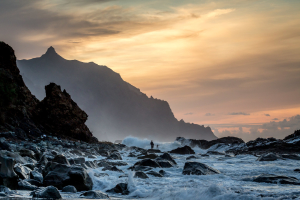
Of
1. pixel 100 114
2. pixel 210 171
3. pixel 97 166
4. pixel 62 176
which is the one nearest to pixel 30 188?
pixel 62 176

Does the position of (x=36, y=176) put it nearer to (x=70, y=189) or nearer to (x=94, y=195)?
(x=70, y=189)

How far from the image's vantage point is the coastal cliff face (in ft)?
61.1

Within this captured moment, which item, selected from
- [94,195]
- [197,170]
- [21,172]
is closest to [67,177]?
[21,172]

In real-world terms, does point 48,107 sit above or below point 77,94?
below

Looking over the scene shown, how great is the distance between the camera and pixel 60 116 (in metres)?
24.0

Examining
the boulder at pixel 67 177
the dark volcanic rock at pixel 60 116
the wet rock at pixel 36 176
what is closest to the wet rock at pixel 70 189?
the boulder at pixel 67 177

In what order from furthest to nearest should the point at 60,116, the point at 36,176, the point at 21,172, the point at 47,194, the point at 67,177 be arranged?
1. the point at 60,116
2. the point at 36,176
3. the point at 67,177
4. the point at 21,172
5. the point at 47,194

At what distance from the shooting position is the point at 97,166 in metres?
11.5

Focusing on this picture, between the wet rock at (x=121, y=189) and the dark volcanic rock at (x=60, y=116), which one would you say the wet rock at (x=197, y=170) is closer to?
the wet rock at (x=121, y=189)

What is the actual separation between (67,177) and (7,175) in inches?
62.5

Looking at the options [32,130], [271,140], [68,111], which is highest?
[68,111]

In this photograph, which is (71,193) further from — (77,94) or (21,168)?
(77,94)

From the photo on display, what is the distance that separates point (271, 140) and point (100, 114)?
175 m

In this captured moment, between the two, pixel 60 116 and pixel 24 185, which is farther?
pixel 60 116
